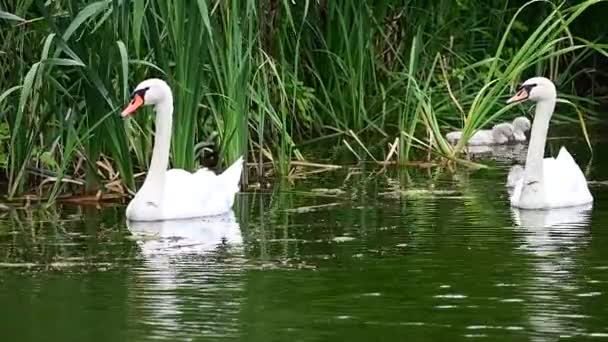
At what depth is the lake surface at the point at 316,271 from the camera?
6805 mm

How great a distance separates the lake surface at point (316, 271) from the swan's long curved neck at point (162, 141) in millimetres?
389

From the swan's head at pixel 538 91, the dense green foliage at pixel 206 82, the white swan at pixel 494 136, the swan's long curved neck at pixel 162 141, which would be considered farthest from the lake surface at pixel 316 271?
the white swan at pixel 494 136

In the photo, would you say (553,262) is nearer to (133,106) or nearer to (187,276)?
(187,276)

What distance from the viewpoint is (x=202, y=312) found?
23.3 feet

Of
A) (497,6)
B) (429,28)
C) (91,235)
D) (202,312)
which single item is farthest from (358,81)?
(202,312)

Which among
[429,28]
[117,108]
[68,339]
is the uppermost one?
[429,28]

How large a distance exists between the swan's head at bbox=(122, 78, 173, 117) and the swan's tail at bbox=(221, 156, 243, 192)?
25.8 inches

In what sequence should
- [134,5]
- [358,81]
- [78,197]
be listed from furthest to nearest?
[358,81]
[78,197]
[134,5]

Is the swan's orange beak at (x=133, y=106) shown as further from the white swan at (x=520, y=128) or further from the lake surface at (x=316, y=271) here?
the white swan at (x=520, y=128)

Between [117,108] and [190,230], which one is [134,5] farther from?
[190,230]

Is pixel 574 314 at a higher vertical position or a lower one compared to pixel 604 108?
lower

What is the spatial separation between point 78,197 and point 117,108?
0.96 m

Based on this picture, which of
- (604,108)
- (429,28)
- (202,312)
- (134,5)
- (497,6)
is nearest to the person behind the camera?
(202,312)

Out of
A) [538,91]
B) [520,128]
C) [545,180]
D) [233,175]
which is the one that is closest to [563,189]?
[545,180]
